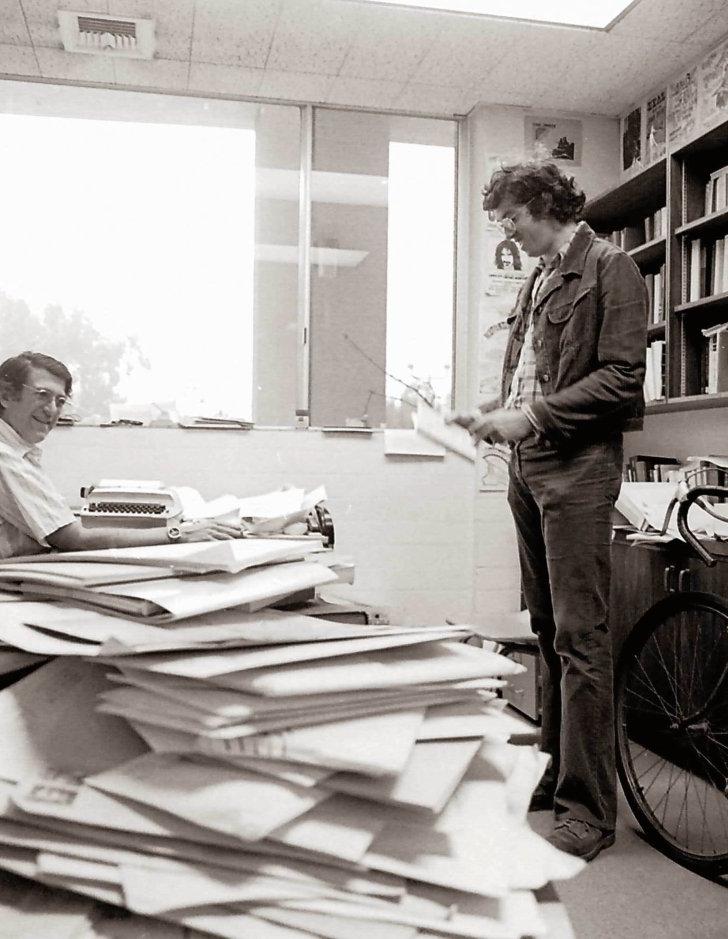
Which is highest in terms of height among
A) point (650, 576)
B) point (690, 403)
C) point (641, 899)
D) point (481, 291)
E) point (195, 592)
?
point (481, 291)

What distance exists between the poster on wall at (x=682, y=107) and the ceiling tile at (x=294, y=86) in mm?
1576

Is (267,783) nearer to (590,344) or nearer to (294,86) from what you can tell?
(590,344)

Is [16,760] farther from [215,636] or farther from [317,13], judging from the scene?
[317,13]

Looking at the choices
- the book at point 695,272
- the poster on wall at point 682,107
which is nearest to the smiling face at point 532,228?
the book at point 695,272

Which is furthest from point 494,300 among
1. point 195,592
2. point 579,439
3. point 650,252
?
point 195,592

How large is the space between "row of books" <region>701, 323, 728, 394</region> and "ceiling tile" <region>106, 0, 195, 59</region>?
7.81 feet

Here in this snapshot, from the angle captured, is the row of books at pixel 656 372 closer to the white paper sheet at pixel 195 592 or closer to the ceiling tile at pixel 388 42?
the ceiling tile at pixel 388 42

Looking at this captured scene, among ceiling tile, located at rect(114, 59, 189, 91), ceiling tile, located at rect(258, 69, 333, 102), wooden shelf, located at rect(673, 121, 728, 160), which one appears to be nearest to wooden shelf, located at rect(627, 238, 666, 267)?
wooden shelf, located at rect(673, 121, 728, 160)

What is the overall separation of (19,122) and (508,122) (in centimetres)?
239

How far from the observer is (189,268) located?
410cm

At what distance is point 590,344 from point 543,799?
1253 mm

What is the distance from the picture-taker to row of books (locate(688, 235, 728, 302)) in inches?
120

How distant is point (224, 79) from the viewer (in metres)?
3.92

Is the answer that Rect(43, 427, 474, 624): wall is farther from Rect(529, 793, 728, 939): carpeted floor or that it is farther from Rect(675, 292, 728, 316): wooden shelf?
Rect(529, 793, 728, 939): carpeted floor
